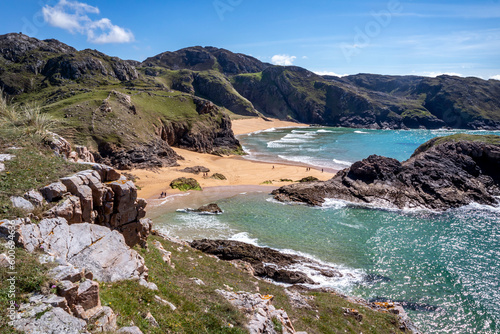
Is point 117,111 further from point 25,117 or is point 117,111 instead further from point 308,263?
point 308,263

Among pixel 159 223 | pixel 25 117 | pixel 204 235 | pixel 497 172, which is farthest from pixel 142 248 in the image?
pixel 497 172

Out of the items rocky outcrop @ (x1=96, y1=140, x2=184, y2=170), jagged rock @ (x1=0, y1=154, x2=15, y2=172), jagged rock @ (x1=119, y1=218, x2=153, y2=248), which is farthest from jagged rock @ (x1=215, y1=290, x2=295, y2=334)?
rocky outcrop @ (x1=96, y1=140, x2=184, y2=170)

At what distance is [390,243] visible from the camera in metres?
31.2

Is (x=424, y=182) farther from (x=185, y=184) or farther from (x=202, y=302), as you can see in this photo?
(x=202, y=302)

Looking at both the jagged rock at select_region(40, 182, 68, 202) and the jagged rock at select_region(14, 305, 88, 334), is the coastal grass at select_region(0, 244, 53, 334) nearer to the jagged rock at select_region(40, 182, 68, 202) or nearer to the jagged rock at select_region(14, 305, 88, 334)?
the jagged rock at select_region(14, 305, 88, 334)

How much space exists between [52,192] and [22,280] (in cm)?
491

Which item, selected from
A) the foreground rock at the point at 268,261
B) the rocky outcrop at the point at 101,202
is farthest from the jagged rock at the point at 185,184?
the rocky outcrop at the point at 101,202

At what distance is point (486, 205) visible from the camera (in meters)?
43.3

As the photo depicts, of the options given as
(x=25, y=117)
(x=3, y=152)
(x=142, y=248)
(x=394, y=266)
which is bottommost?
(x=394, y=266)

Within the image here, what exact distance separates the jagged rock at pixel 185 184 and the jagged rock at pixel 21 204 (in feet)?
118

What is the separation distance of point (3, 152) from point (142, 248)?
8510 millimetres

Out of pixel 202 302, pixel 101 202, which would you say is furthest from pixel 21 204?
pixel 202 302

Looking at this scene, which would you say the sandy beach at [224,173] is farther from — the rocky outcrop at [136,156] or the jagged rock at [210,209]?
the jagged rock at [210,209]

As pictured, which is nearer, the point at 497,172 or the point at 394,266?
the point at 394,266
